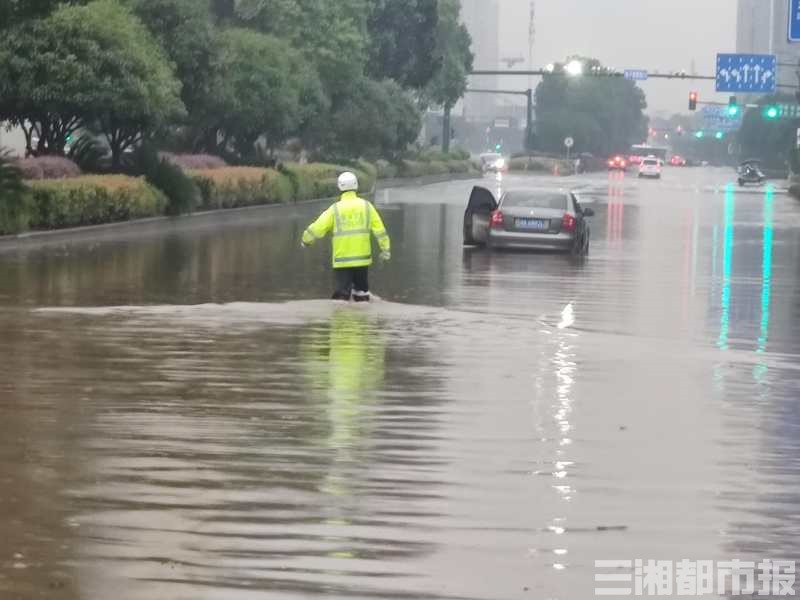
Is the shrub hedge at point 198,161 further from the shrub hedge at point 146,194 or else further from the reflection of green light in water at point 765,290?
the reflection of green light in water at point 765,290

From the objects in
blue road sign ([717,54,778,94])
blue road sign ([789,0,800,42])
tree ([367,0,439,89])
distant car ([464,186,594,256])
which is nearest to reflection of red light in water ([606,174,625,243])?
distant car ([464,186,594,256])

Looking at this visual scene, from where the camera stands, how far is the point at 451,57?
4016 inches

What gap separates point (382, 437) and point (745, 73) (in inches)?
2840

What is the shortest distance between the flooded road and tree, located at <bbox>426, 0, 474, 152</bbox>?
259ft

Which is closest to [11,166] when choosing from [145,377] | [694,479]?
[145,377]

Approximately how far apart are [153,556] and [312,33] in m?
55.7

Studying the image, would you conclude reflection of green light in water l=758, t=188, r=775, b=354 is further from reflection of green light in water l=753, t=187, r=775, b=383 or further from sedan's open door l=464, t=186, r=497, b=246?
sedan's open door l=464, t=186, r=497, b=246

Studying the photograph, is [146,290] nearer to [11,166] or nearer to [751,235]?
[11,166]

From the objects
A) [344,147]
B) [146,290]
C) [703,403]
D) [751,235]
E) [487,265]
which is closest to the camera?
[703,403]

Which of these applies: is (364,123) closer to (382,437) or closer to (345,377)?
(345,377)

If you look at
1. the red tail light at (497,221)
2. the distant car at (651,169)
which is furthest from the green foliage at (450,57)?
the red tail light at (497,221)

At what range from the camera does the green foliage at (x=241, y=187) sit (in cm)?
4525

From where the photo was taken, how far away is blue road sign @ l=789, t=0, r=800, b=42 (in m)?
41.4

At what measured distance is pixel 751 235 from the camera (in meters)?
41.1
